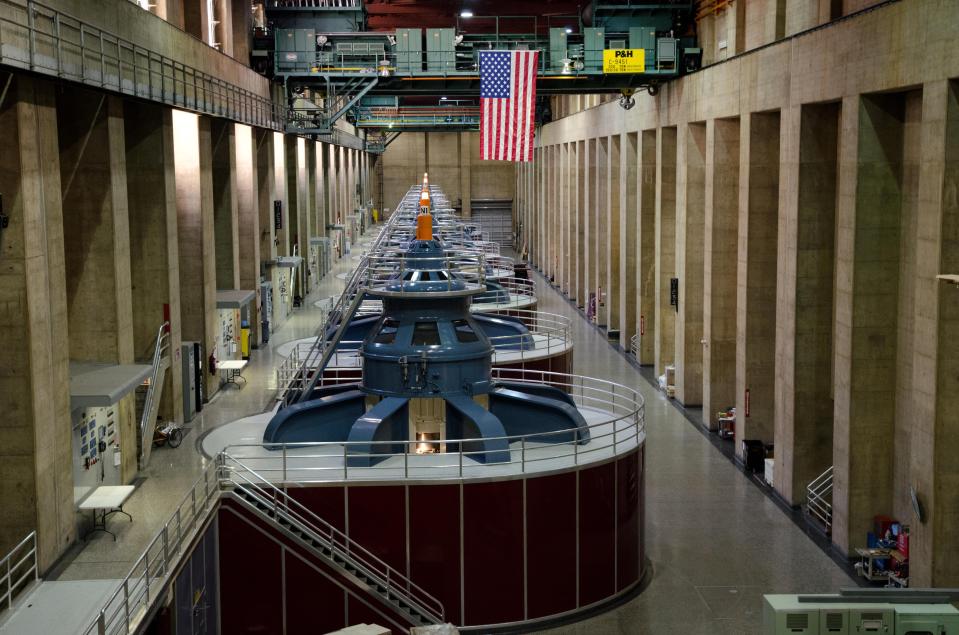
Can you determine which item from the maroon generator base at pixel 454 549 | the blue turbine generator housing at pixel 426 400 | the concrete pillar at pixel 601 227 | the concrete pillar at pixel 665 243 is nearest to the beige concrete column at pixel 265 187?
the concrete pillar at pixel 665 243

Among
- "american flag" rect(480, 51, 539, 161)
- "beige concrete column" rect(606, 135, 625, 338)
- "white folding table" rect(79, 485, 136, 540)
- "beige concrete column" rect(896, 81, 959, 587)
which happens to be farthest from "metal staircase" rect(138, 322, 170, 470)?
"beige concrete column" rect(606, 135, 625, 338)

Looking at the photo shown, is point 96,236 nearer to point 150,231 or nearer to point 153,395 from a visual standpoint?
point 153,395

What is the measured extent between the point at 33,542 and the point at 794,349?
13.5 m

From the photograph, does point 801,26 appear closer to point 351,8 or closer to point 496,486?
point 496,486

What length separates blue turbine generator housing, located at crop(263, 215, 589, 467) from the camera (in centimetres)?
1694

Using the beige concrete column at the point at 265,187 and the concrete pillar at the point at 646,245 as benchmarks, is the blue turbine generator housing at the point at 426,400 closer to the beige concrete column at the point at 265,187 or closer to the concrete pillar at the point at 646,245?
the beige concrete column at the point at 265,187

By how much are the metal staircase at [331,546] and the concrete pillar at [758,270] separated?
1115 centimetres

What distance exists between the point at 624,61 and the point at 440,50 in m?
4.99

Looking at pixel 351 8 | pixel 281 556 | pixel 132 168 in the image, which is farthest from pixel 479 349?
pixel 351 8

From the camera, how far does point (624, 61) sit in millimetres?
30750

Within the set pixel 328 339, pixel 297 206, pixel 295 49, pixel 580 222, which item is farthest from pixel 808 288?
pixel 580 222

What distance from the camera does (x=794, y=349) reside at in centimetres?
2119

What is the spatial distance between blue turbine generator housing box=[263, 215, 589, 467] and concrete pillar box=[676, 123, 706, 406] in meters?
11.4

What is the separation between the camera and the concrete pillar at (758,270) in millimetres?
24031
